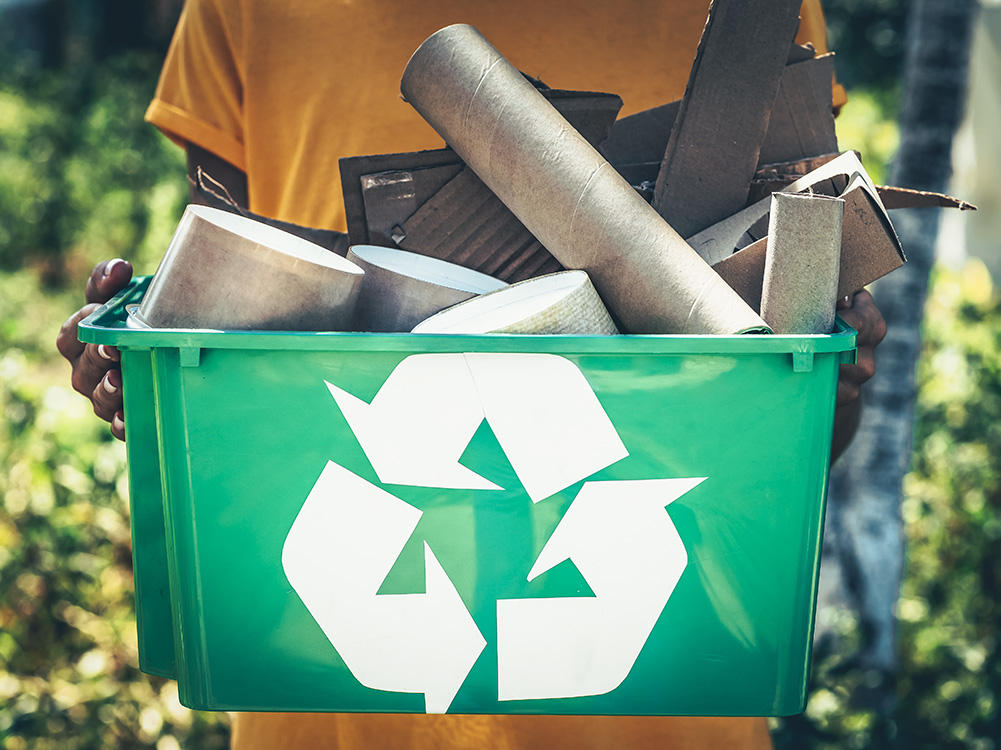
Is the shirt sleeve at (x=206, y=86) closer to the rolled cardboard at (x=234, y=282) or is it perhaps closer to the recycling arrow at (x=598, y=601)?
the rolled cardboard at (x=234, y=282)

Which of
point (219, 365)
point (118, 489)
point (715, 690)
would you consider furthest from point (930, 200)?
point (118, 489)

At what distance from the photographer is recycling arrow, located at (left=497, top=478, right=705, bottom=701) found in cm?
91

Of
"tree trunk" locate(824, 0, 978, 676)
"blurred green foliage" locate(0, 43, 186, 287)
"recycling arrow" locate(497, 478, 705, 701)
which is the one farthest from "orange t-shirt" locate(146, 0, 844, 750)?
"blurred green foliage" locate(0, 43, 186, 287)

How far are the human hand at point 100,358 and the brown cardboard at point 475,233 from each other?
0.39 m

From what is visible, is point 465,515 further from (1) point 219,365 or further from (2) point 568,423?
(1) point 219,365

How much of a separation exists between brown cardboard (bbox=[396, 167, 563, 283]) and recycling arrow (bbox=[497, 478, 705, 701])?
35 cm

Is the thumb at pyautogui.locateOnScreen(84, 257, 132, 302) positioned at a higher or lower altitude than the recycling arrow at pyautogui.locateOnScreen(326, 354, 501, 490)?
higher

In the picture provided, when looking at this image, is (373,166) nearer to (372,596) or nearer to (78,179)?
(372,596)

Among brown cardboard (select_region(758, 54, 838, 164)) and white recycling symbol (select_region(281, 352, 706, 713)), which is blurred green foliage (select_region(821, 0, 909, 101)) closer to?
brown cardboard (select_region(758, 54, 838, 164))

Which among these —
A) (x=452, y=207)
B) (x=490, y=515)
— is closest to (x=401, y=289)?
(x=452, y=207)

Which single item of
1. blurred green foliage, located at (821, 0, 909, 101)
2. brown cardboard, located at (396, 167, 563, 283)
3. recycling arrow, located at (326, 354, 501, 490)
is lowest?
recycling arrow, located at (326, 354, 501, 490)

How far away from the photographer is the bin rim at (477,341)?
33.4 inches

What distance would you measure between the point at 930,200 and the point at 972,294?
3549 millimetres

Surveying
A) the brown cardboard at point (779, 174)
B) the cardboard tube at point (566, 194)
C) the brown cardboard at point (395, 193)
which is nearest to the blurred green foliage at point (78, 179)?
the brown cardboard at point (395, 193)
